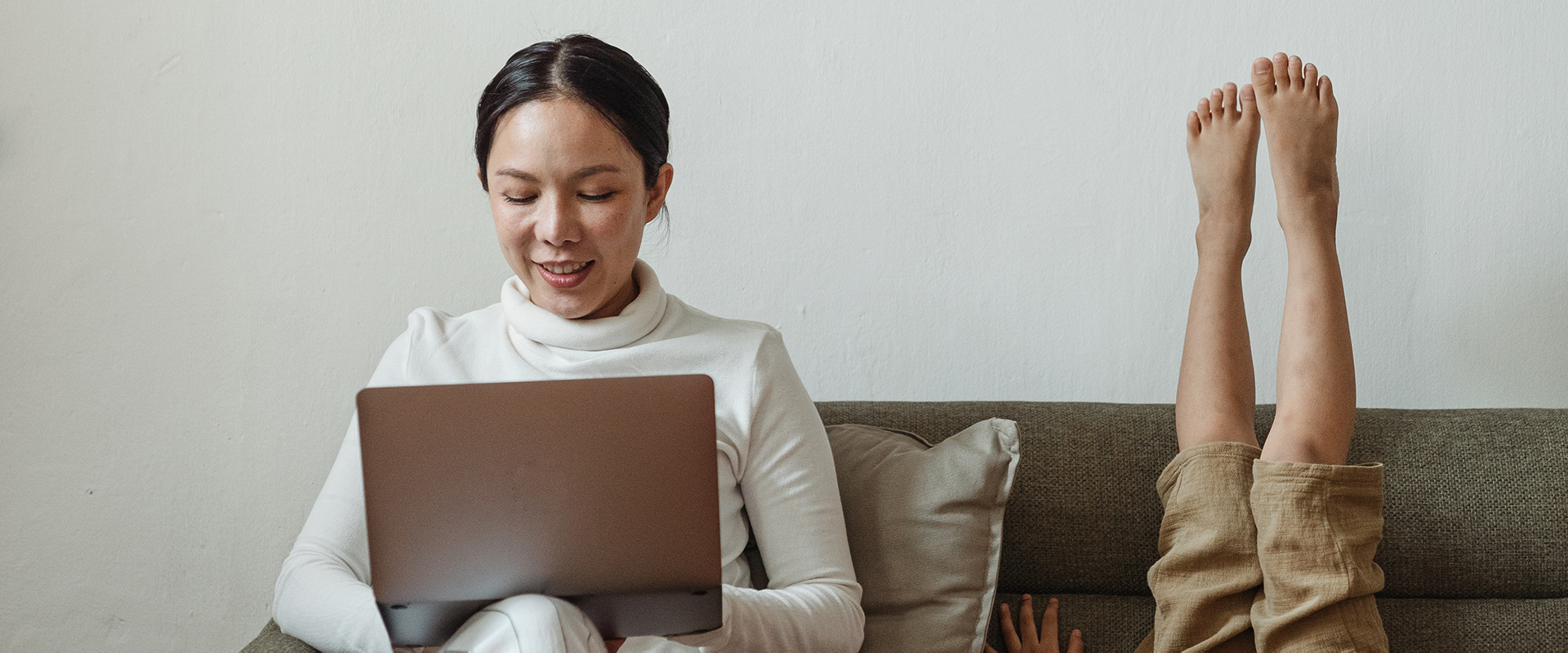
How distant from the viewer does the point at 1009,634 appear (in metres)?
1.31

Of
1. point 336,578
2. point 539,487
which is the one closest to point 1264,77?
point 539,487

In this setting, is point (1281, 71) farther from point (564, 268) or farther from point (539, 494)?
point (539, 494)

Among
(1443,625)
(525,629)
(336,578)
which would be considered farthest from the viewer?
(1443,625)

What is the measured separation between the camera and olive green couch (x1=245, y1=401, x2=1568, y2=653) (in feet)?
4.20

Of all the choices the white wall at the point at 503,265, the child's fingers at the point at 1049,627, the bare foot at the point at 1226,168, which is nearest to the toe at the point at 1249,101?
Result: the bare foot at the point at 1226,168

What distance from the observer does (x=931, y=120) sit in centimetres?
166

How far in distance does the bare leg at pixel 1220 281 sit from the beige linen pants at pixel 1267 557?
7cm

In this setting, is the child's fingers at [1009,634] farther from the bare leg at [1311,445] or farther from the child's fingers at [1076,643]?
the bare leg at [1311,445]

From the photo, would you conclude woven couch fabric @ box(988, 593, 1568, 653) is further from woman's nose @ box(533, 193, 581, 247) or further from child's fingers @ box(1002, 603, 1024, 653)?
woman's nose @ box(533, 193, 581, 247)

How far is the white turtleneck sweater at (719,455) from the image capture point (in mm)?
1038

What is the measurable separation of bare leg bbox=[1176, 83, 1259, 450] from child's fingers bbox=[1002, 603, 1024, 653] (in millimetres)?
299

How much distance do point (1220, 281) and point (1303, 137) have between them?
0.21 meters

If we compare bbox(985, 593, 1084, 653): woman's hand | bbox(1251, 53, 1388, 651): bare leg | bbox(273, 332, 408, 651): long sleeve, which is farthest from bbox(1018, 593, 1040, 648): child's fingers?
bbox(273, 332, 408, 651): long sleeve

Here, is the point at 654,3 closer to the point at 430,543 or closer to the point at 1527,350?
the point at 430,543
